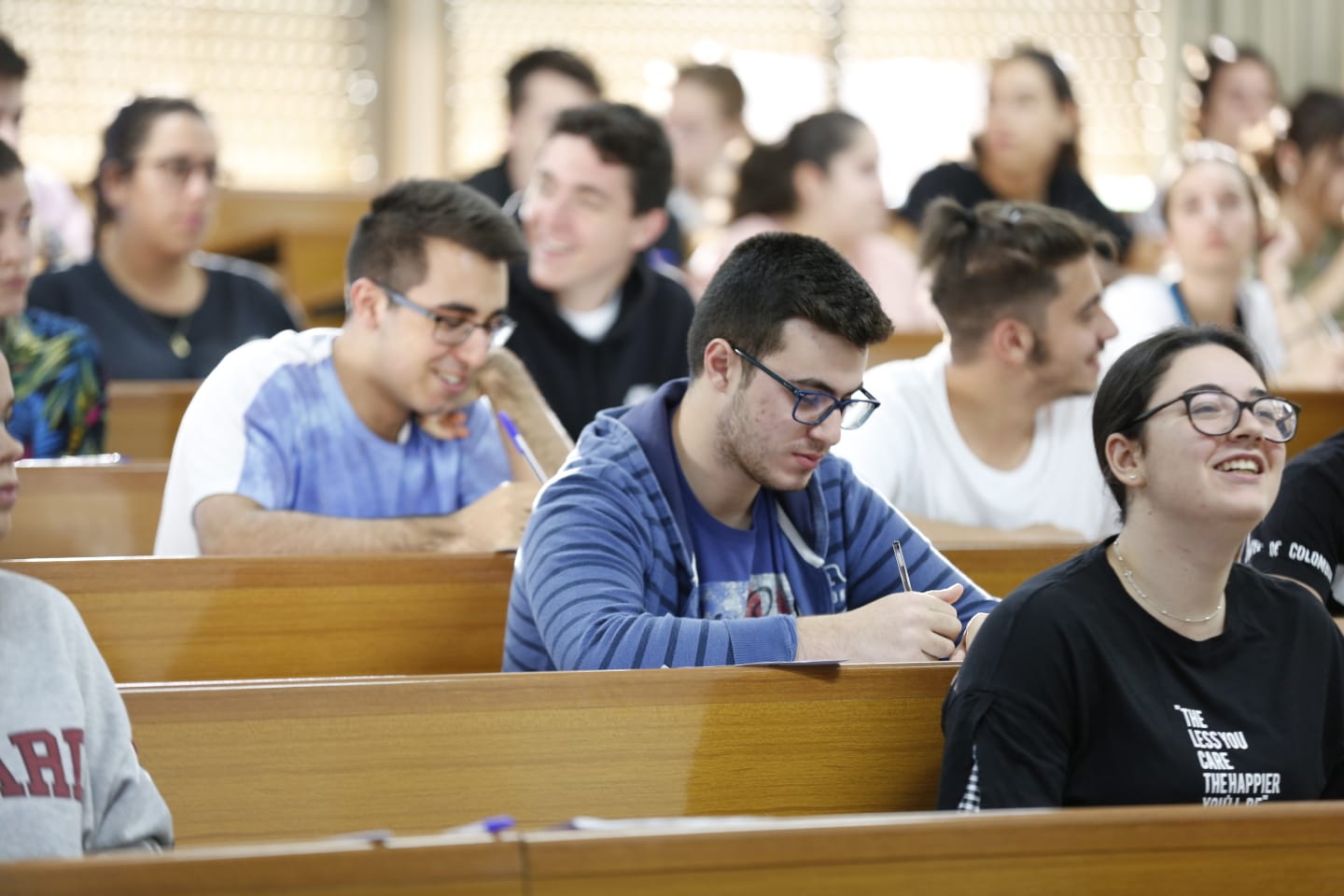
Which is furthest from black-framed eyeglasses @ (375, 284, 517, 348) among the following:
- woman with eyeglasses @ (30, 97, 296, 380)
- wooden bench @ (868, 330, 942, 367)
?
wooden bench @ (868, 330, 942, 367)

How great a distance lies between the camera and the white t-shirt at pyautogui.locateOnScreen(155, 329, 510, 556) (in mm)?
2635

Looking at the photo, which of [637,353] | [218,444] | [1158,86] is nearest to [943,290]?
[637,353]

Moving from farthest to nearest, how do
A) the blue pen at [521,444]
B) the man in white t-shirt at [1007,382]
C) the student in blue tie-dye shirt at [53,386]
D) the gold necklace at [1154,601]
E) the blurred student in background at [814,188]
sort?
the blurred student in background at [814,188], the student in blue tie-dye shirt at [53,386], the man in white t-shirt at [1007,382], the blue pen at [521,444], the gold necklace at [1154,601]

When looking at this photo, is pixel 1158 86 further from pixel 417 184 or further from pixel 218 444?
pixel 218 444

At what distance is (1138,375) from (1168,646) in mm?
293

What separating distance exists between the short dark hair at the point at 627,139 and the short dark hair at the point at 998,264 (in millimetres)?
828

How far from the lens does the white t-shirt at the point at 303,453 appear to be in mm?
2635

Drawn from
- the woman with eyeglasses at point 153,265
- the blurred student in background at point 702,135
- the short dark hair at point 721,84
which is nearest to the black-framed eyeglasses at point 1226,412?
the woman with eyeglasses at point 153,265

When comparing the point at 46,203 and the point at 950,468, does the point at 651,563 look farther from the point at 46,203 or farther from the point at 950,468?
the point at 46,203

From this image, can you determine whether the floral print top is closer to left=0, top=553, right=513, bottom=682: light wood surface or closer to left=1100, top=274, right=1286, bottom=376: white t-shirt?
left=0, top=553, right=513, bottom=682: light wood surface

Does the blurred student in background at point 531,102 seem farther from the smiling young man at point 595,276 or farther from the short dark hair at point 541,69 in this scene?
the smiling young man at point 595,276

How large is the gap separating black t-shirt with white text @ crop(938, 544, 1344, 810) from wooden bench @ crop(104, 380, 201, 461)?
2.13 meters

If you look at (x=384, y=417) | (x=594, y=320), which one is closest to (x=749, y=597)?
(x=384, y=417)

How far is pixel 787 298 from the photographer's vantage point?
2072 mm
